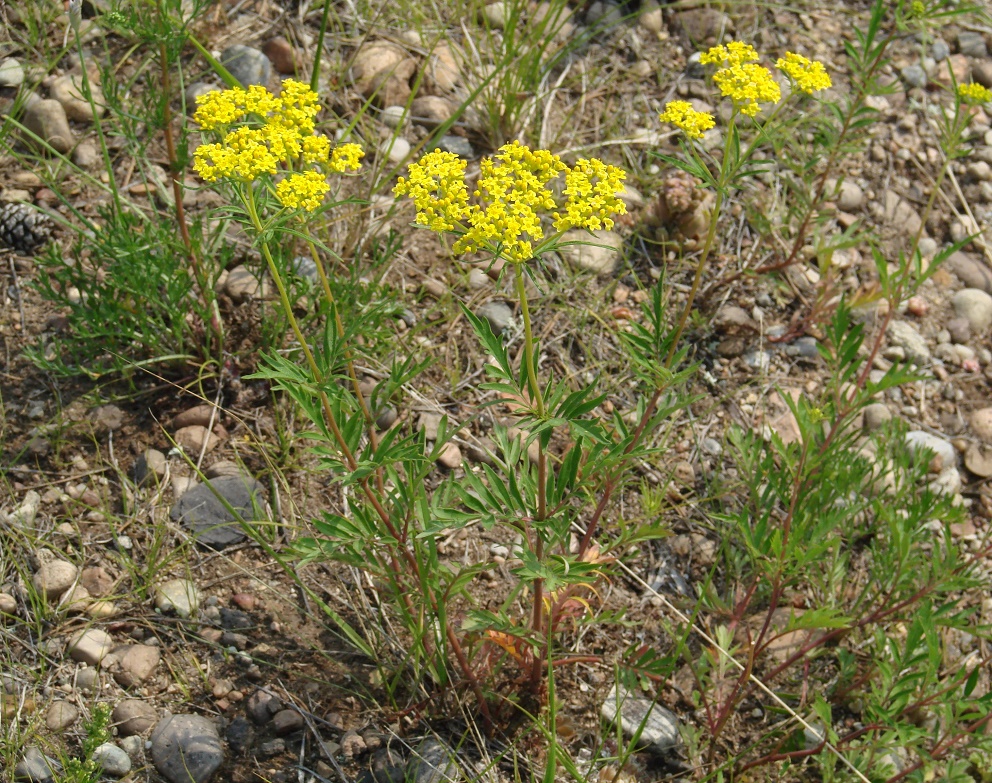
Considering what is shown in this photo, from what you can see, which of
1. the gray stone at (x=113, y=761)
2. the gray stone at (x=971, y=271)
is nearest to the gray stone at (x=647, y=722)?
the gray stone at (x=113, y=761)

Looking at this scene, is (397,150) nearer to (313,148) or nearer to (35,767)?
(313,148)

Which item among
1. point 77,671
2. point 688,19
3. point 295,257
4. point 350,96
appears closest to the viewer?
point 77,671

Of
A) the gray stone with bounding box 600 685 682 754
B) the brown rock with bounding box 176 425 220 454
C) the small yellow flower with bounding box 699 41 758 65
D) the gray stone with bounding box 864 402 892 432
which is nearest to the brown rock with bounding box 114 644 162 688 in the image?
the brown rock with bounding box 176 425 220 454

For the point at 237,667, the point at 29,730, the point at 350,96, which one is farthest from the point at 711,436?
the point at 29,730

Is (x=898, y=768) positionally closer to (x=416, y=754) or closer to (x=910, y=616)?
(x=910, y=616)

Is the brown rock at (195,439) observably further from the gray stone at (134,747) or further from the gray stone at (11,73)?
the gray stone at (11,73)
